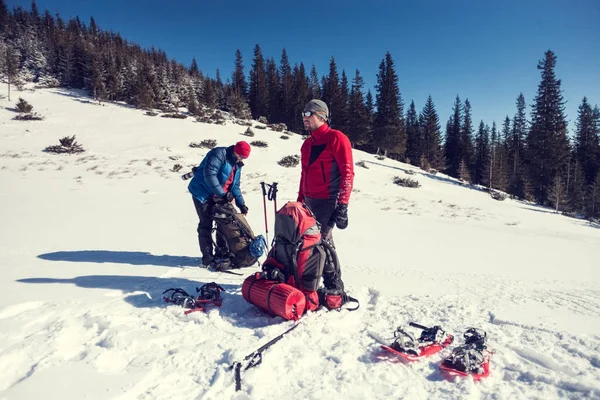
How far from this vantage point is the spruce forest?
3472cm

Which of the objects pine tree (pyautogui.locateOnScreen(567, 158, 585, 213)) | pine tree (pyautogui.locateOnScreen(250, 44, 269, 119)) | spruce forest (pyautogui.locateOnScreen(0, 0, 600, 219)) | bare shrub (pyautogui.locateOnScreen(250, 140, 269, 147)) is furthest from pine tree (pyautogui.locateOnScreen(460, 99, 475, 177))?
bare shrub (pyautogui.locateOnScreen(250, 140, 269, 147))

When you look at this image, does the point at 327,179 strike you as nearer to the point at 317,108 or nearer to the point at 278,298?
the point at 317,108

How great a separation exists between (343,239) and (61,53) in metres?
54.0

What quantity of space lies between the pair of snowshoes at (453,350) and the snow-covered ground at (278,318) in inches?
2.8

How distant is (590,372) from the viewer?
239cm

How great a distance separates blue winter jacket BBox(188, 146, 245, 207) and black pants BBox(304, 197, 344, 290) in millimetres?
1738

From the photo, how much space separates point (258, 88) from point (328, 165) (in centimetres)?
5357

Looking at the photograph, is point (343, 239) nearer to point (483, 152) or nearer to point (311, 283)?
point (311, 283)

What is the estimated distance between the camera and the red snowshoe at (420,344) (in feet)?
8.85

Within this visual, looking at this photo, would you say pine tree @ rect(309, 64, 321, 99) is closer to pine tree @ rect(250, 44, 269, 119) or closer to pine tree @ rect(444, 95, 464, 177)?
pine tree @ rect(250, 44, 269, 119)

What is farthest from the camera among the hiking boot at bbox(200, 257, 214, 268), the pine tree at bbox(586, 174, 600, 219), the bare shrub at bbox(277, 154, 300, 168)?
the pine tree at bbox(586, 174, 600, 219)

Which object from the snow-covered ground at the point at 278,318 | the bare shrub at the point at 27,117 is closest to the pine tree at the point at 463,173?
the snow-covered ground at the point at 278,318

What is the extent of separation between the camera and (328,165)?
4.04 metres

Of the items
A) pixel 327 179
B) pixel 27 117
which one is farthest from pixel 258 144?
pixel 327 179
